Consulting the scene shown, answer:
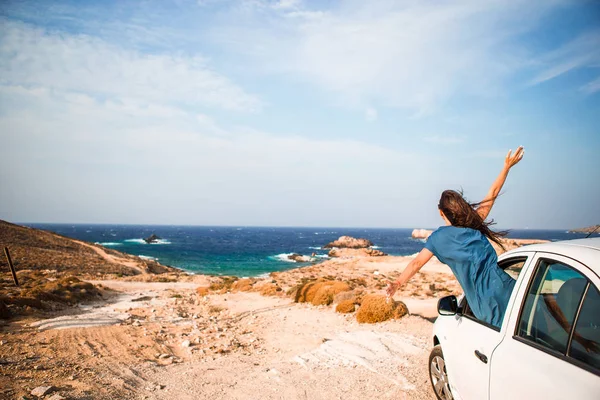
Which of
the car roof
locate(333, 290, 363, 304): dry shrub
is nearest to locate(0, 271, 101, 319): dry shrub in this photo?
locate(333, 290, 363, 304): dry shrub

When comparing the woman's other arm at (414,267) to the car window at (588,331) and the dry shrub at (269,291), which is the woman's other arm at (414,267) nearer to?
the car window at (588,331)

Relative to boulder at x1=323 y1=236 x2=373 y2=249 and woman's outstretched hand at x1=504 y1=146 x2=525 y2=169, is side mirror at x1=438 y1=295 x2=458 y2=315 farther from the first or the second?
boulder at x1=323 y1=236 x2=373 y2=249

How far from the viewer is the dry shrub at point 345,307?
1312 cm

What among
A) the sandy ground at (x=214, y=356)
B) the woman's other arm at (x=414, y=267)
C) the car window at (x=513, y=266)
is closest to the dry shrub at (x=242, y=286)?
the sandy ground at (x=214, y=356)

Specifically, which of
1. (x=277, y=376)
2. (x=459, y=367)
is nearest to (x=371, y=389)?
(x=277, y=376)

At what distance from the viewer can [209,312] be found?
1531 centimetres

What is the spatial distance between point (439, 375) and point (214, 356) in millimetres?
5859

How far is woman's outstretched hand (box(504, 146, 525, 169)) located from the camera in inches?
171

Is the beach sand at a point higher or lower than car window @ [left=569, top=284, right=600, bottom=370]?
lower

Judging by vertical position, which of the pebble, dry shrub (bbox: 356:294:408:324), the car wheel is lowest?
dry shrub (bbox: 356:294:408:324)

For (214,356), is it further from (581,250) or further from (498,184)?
(581,250)

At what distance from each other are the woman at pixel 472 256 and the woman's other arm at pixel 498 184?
10 mm

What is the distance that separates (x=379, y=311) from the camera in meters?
11.2

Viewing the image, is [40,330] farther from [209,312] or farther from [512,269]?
[512,269]
